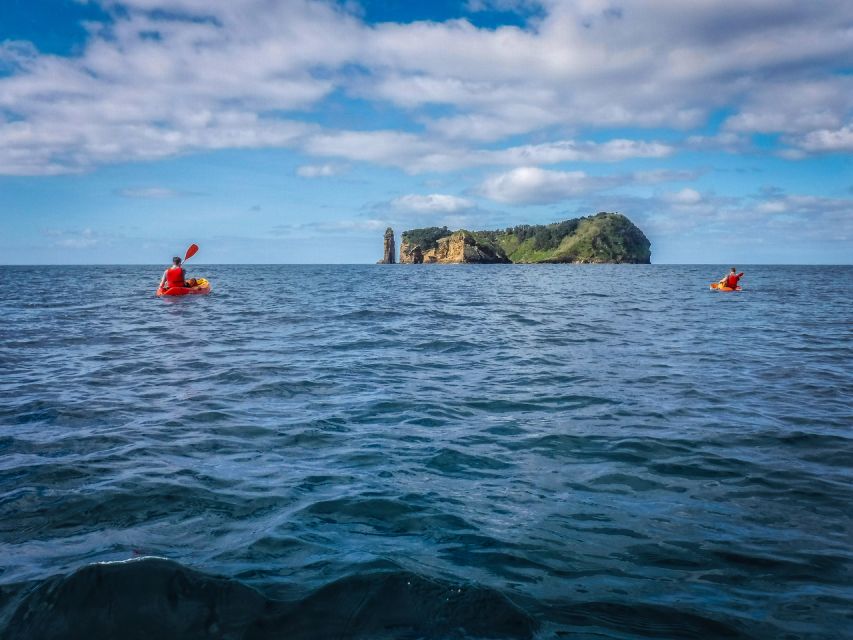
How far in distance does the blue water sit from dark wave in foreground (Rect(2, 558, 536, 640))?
0.02 m

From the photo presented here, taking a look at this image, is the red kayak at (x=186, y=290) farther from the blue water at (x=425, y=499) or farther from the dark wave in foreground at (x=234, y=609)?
the dark wave in foreground at (x=234, y=609)

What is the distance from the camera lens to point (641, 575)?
4.47 metres

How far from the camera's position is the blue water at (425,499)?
3.90 meters

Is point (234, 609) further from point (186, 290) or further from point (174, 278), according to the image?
point (186, 290)

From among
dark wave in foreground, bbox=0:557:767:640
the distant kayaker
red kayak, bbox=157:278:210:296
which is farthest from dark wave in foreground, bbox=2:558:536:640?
red kayak, bbox=157:278:210:296

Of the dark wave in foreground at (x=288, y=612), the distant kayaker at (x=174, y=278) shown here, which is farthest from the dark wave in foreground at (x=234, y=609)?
the distant kayaker at (x=174, y=278)

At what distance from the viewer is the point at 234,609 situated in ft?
12.7

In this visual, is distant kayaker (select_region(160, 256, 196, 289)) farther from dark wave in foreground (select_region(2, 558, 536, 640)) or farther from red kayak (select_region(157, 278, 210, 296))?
dark wave in foreground (select_region(2, 558, 536, 640))

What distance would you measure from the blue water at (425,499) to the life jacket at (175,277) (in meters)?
21.0

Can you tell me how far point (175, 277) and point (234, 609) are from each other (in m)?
33.9

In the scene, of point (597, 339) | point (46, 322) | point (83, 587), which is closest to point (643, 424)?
point (83, 587)

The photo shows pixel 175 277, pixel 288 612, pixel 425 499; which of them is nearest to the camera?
pixel 288 612

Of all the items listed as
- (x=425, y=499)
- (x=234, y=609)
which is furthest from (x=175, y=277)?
(x=234, y=609)

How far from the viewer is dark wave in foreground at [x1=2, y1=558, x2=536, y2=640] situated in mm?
3635
